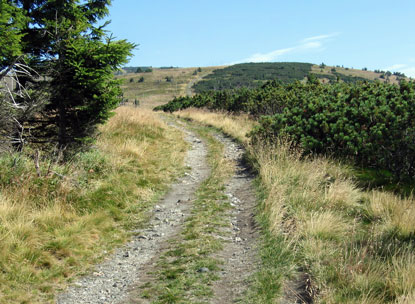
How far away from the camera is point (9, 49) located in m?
6.84

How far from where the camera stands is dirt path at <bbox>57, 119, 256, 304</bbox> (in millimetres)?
3869

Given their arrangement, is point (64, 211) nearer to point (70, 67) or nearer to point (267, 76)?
point (70, 67)

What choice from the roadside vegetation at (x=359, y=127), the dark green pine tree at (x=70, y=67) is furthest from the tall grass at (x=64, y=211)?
the roadside vegetation at (x=359, y=127)

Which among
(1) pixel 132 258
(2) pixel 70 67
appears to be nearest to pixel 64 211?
(1) pixel 132 258

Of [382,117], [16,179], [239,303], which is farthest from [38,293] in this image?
[382,117]

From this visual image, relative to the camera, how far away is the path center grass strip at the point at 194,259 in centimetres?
379

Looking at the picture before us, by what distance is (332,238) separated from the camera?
16.1 ft

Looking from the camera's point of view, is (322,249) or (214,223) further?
(214,223)

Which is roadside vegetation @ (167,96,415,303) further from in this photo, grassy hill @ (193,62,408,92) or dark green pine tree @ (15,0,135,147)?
grassy hill @ (193,62,408,92)

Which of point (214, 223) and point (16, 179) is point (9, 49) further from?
point (214, 223)

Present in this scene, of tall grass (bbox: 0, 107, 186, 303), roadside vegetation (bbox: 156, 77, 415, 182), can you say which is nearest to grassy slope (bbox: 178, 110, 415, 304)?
roadside vegetation (bbox: 156, 77, 415, 182)

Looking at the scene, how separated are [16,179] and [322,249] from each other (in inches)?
202

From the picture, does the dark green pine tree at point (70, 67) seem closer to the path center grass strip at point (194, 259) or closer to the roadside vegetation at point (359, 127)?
the path center grass strip at point (194, 259)

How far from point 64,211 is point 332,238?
14.1 ft
